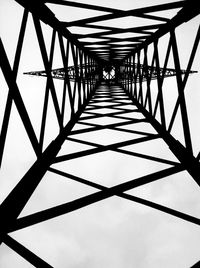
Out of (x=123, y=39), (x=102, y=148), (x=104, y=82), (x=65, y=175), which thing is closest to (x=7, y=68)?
(x=65, y=175)

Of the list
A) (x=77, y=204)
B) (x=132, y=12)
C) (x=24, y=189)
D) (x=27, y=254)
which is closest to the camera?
(x=27, y=254)

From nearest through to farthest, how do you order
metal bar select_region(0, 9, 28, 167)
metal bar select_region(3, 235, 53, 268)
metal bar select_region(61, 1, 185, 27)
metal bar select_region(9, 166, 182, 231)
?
metal bar select_region(3, 235, 53, 268) < metal bar select_region(9, 166, 182, 231) < metal bar select_region(0, 9, 28, 167) < metal bar select_region(61, 1, 185, 27)

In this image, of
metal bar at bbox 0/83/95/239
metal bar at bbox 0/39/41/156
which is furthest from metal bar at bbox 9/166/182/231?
metal bar at bbox 0/39/41/156

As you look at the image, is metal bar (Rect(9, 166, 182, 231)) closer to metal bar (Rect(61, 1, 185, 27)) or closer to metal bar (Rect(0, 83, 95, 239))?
metal bar (Rect(0, 83, 95, 239))

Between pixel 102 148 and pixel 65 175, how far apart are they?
0.92 metres

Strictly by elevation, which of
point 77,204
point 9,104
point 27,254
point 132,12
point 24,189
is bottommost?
point 27,254

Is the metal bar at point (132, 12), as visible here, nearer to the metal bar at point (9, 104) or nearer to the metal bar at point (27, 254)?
the metal bar at point (9, 104)

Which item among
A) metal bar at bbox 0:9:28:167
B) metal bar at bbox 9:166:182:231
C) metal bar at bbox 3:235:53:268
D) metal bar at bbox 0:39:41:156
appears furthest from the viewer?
metal bar at bbox 0:9:28:167

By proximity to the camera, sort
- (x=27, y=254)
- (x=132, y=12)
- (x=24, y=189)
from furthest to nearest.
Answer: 1. (x=132, y=12)
2. (x=24, y=189)
3. (x=27, y=254)

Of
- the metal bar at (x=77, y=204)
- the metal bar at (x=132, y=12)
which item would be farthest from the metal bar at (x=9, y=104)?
the metal bar at (x=132, y=12)

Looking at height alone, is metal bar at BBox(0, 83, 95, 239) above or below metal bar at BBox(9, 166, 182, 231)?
above

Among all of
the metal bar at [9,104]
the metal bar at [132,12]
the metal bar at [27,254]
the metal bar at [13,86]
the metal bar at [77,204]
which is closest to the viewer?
the metal bar at [27,254]

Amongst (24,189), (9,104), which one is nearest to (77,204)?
(24,189)

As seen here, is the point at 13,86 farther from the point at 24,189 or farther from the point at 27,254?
the point at 27,254
